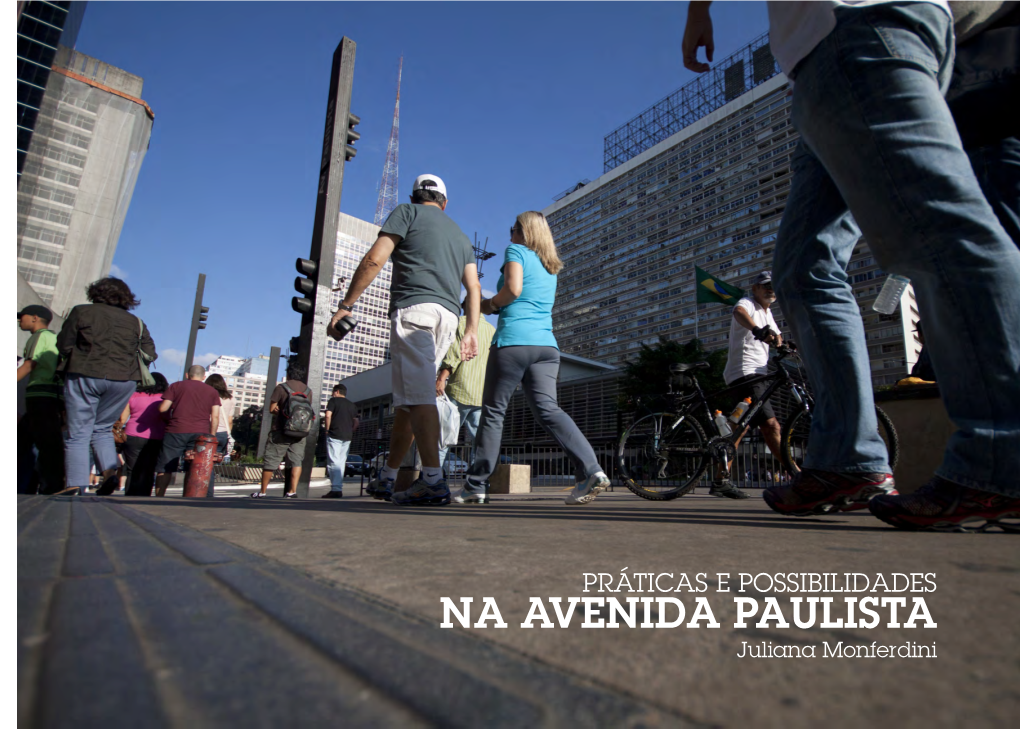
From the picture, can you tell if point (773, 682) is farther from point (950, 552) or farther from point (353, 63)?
point (353, 63)

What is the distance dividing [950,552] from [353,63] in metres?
6.90

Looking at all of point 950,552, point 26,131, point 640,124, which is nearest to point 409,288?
point 950,552

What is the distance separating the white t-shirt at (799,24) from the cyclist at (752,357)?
9.61ft

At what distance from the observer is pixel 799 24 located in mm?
1746

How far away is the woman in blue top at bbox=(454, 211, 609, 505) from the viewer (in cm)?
Answer: 346

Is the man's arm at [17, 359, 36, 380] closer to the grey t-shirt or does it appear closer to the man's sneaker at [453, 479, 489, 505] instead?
the grey t-shirt

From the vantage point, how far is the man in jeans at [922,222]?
1.41 meters

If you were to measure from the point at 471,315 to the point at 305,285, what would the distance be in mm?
2689

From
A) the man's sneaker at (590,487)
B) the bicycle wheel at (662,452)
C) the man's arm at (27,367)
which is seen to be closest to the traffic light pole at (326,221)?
the man's arm at (27,367)

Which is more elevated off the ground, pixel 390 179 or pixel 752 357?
pixel 390 179

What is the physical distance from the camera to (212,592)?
531mm

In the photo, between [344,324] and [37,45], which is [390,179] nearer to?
[37,45]

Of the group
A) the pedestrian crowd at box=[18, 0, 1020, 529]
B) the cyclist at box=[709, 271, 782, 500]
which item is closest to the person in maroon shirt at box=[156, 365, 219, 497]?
the pedestrian crowd at box=[18, 0, 1020, 529]

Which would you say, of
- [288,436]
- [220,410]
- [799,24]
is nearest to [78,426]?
[288,436]
